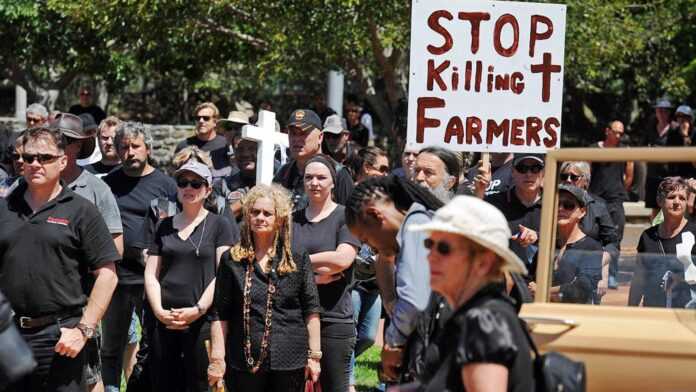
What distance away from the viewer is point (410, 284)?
192 inches

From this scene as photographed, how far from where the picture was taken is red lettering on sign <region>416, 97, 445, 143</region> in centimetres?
742

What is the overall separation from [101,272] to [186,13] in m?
9.23

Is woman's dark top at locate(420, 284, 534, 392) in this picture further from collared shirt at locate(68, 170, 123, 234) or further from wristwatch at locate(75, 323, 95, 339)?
collared shirt at locate(68, 170, 123, 234)

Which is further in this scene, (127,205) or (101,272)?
(127,205)

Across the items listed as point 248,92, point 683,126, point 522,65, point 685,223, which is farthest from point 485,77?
point 248,92

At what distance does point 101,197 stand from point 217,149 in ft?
10.6

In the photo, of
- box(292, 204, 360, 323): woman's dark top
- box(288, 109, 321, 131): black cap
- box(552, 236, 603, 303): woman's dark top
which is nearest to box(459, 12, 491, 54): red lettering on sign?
box(292, 204, 360, 323): woman's dark top

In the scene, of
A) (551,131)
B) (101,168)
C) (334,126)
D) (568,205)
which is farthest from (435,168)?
(334,126)

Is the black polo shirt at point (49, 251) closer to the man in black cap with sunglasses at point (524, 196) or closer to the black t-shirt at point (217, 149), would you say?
the man in black cap with sunglasses at point (524, 196)

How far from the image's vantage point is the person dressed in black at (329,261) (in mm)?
7352

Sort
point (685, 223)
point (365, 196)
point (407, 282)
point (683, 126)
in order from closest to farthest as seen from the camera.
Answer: point (407, 282) → point (365, 196) → point (685, 223) → point (683, 126)

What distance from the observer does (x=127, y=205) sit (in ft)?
27.9

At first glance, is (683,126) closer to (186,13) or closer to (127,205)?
(186,13)

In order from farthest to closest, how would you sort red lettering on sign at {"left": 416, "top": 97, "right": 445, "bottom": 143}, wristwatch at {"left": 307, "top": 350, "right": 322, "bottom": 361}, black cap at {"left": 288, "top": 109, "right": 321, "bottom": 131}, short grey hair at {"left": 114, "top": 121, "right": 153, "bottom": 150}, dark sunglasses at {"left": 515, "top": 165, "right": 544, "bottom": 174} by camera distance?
black cap at {"left": 288, "top": 109, "right": 321, "bottom": 131} < short grey hair at {"left": 114, "top": 121, "right": 153, "bottom": 150} < dark sunglasses at {"left": 515, "top": 165, "right": 544, "bottom": 174} < red lettering on sign at {"left": 416, "top": 97, "right": 445, "bottom": 143} < wristwatch at {"left": 307, "top": 350, "right": 322, "bottom": 361}
